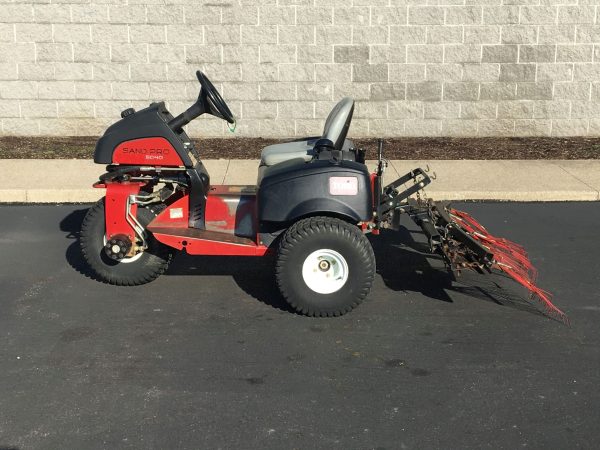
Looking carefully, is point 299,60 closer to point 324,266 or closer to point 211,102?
point 211,102

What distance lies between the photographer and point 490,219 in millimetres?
8234

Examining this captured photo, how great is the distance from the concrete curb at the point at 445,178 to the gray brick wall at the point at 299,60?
4.39ft

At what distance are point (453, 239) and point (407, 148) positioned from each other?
204 inches

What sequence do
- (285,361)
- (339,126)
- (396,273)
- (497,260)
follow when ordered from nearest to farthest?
(285,361) < (497,260) < (339,126) < (396,273)

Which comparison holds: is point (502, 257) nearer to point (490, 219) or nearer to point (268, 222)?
point (268, 222)

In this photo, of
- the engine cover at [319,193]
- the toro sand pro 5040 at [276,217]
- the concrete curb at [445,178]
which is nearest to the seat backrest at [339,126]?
the toro sand pro 5040 at [276,217]

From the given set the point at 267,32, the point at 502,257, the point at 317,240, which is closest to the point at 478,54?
the point at 267,32

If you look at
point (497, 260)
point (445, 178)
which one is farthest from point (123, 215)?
point (445, 178)

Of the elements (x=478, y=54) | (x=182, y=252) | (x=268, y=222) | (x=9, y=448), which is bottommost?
(x=9, y=448)

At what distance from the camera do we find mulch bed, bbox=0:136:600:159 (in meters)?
10.6

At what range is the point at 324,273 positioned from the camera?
571 cm

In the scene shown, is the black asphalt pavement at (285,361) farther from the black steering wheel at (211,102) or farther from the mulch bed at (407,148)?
the mulch bed at (407,148)

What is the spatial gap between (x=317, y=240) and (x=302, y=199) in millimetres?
301

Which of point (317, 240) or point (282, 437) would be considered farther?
point (317, 240)
